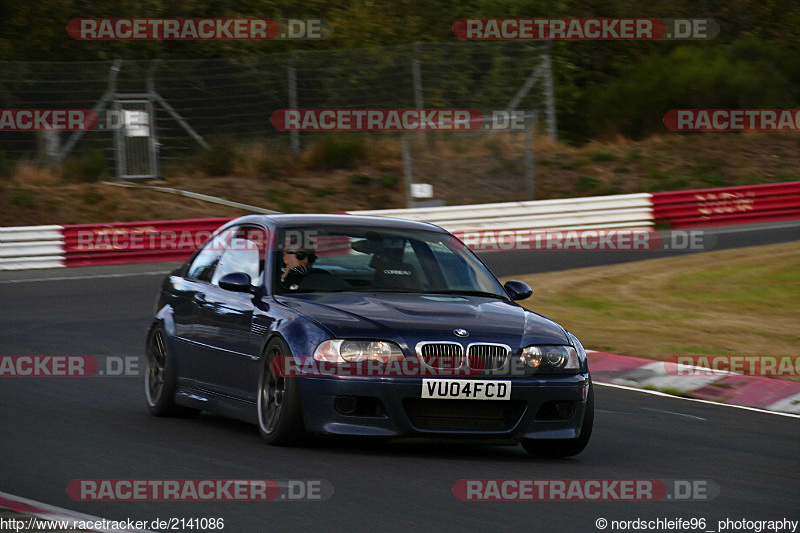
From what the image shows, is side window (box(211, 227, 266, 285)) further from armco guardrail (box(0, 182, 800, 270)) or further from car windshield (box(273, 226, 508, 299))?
armco guardrail (box(0, 182, 800, 270))

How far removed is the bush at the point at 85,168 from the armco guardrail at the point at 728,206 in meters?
10.8

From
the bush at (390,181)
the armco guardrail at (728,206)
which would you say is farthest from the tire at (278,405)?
the bush at (390,181)

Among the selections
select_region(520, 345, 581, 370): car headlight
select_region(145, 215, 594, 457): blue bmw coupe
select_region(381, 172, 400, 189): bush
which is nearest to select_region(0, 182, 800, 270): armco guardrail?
select_region(381, 172, 400, 189): bush

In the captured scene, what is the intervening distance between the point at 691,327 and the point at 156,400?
776 centimetres

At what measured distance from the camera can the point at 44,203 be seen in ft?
90.5

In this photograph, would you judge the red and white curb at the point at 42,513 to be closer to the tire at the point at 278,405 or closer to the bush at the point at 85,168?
the tire at the point at 278,405

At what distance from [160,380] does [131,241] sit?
13.4 m

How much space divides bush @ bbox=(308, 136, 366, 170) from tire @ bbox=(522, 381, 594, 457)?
23943mm

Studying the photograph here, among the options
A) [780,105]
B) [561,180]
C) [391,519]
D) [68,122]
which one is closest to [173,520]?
[391,519]

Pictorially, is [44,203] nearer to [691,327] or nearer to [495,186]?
[495,186]

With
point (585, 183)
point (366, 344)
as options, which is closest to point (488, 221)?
point (585, 183)

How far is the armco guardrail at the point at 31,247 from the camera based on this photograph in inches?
848

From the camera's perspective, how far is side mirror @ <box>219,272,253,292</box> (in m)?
8.41

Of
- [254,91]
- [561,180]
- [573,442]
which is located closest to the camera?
[573,442]
